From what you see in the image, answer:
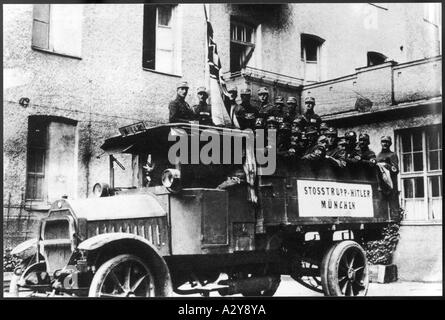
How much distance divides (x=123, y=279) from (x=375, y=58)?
281 inches

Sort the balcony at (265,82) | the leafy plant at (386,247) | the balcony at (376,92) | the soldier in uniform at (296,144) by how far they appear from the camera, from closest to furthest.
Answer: the soldier in uniform at (296,144)
the leafy plant at (386,247)
the balcony at (376,92)
the balcony at (265,82)

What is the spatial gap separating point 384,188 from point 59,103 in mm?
4602

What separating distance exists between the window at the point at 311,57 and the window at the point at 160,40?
114 inches

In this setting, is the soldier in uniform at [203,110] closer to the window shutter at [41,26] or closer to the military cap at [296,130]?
the military cap at [296,130]

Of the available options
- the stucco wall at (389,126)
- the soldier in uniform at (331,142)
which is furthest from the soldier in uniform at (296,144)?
the stucco wall at (389,126)

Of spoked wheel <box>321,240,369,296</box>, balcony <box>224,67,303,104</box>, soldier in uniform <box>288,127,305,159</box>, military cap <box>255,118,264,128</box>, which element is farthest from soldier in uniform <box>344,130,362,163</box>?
balcony <box>224,67,303,104</box>

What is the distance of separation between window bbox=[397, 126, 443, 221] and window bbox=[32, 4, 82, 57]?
5362 millimetres

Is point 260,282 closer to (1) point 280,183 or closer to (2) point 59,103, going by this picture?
(1) point 280,183

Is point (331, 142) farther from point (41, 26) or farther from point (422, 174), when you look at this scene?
point (41, 26)

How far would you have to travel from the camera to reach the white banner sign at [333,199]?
632 cm

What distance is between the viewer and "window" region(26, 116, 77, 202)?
7098mm

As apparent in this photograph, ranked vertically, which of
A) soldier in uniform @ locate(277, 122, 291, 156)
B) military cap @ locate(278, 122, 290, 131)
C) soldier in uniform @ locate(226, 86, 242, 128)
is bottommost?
soldier in uniform @ locate(277, 122, 291, 156)

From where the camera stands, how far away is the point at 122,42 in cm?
850

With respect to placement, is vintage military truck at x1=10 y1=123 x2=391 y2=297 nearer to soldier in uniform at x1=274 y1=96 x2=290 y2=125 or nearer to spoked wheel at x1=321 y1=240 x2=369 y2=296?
spoked wheel at x1=321 y1=240 x2=369 y2=296
